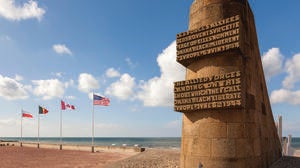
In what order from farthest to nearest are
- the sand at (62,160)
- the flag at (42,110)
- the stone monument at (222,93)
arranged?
the flag at (42,110), the sand at (62,160), the stone monument at (222,93)

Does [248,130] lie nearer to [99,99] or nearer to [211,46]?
[211,46]

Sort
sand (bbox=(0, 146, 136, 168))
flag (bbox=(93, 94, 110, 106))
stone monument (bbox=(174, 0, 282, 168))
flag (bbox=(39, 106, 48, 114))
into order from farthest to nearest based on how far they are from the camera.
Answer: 1. flag (bbox=(39, 106, 48, 114))
2. flag (bbox=(93, 94, 110, 106))
3. sand (bbox=(0, 146, 136, 168))
4. stone monument (bbox=(174, 0, 282, 168))

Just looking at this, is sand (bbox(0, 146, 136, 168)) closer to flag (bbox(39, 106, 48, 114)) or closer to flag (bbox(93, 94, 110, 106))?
flag (bbox(93, 94, 110, 106))

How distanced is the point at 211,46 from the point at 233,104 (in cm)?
236

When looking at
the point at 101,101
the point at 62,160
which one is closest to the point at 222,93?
the point at 62,160

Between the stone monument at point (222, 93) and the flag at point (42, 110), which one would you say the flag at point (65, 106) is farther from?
the stone monument at point (222, 93)

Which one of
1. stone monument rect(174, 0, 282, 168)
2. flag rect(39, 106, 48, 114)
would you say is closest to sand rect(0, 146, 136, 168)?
stone monument rect(174, 0, 282, 168)

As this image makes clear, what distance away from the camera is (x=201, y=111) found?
8.73 meters

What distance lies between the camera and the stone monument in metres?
7.99

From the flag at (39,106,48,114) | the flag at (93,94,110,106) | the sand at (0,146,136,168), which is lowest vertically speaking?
the sand at (0,146,136,168)

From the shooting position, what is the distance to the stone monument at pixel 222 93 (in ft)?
26.2

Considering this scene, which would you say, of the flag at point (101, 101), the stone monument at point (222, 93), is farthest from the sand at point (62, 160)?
the stone monument at point (222, 93)

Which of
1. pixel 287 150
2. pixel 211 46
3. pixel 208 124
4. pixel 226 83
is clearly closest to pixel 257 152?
pixel 208 124

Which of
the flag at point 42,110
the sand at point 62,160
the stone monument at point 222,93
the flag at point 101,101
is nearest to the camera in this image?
the stone monument at point 222,93
